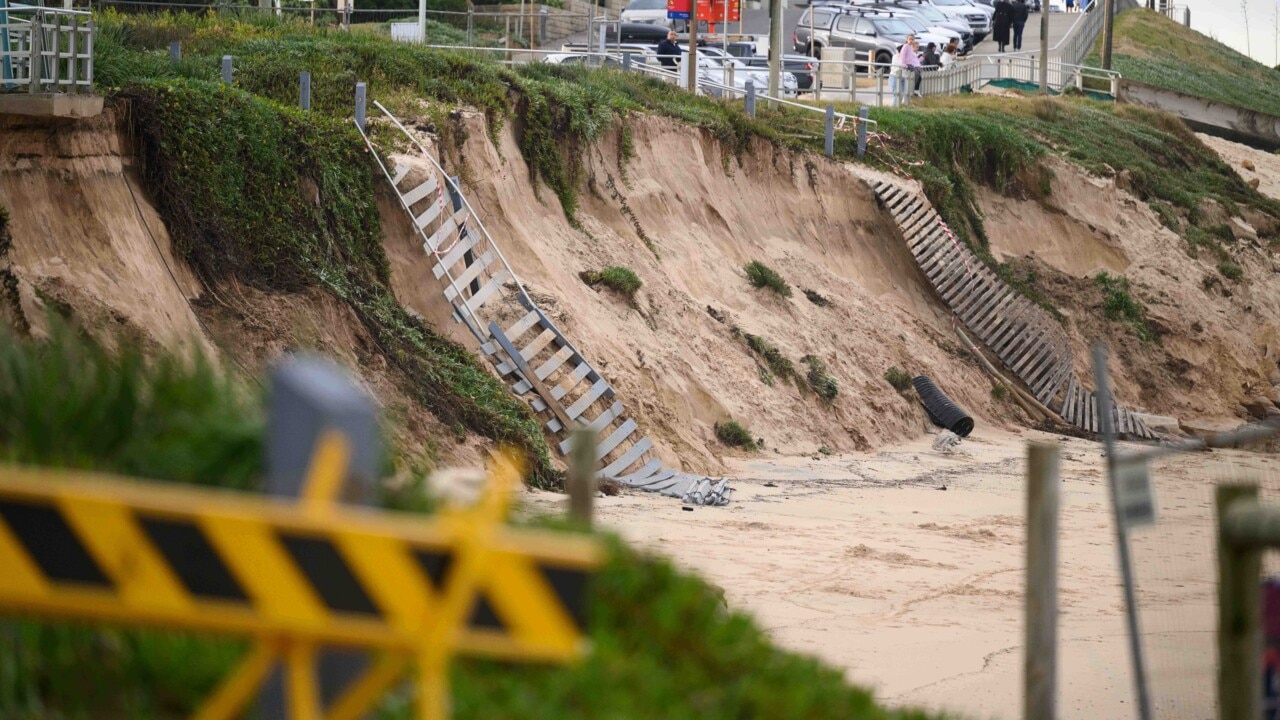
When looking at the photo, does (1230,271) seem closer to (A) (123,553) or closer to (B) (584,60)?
(B) (584,60)

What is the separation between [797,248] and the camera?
23969 millimetres

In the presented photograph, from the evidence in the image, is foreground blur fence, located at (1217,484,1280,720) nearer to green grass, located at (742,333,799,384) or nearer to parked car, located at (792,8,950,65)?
green grass, located at (742,333,799,384)

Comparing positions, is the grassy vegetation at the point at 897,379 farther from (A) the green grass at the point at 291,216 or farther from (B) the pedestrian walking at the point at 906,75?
(B) the pedestrian walking at the point at 906,75

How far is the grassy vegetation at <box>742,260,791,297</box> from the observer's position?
21.9 meters

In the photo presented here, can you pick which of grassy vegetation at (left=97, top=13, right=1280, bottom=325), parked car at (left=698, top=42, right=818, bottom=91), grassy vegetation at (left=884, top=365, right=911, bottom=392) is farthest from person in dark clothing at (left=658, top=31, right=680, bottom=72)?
grassy vegetation at (left=884, top=365, right=911, bottom=392)

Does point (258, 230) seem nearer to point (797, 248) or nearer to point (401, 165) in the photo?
point (401, 165)

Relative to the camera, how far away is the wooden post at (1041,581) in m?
5.18

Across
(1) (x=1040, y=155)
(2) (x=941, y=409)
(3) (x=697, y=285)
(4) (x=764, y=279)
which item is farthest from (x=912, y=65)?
(3) (x=697, y=285)

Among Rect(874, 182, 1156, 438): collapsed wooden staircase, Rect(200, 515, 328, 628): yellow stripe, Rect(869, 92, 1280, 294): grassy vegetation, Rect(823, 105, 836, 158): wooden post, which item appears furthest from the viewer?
Rect(869, 92, 1280, 294): grassy vegetation

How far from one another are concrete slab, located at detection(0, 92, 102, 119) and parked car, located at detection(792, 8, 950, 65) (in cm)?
2931

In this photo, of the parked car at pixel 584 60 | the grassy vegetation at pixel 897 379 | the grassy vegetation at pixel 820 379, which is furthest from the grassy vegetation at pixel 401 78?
the grassy vegetation at pixel 897 379

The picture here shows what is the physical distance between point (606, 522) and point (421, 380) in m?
3.10

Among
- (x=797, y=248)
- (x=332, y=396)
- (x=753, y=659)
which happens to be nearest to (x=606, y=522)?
(x=753, y=659)

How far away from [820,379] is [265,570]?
18026 mm
